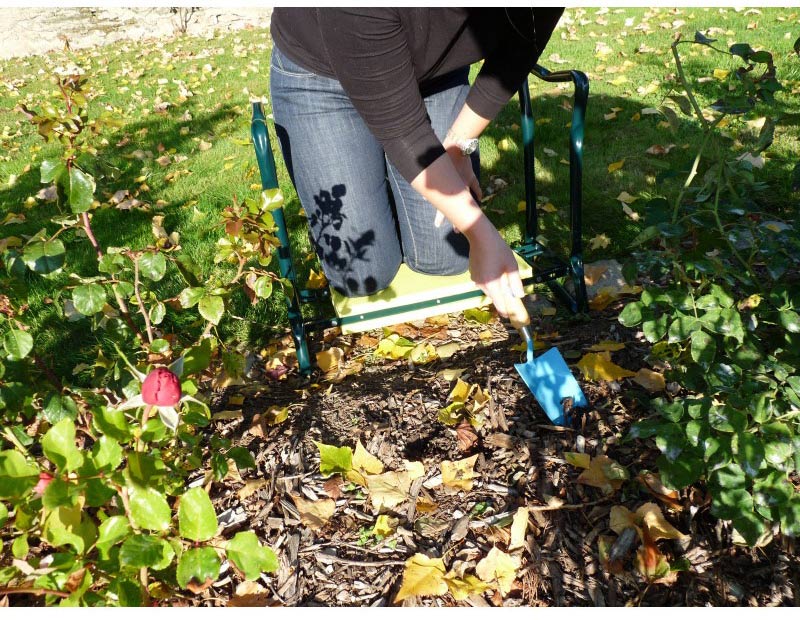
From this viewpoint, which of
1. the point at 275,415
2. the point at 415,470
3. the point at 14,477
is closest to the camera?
the point at 14,477

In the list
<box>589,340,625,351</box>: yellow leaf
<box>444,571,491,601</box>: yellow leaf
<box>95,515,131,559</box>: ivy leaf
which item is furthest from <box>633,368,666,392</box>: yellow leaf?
<box>95,515,131,559</box>: ivy leaf

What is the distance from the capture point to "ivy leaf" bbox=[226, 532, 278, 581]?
100 centimetres

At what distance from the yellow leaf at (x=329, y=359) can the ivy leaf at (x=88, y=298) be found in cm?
128

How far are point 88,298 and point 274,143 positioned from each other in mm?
3382

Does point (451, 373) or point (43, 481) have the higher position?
point (43, 481)

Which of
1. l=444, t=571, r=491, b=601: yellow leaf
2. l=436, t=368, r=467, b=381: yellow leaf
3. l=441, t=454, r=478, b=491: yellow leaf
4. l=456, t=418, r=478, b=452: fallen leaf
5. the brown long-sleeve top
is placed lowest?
l=436, t=368, r=467, b=381: yellow leaf

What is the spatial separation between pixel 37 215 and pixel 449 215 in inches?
123

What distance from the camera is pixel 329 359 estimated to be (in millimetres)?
2506

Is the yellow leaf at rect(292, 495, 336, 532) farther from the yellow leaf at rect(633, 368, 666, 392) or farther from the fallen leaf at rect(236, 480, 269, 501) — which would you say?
the yellow leaf at rect(633, 368, 666, 392)

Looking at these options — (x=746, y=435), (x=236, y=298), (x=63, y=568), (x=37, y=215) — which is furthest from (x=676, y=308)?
(x=37, y=215)

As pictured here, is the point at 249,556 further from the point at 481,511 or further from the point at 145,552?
the point at 481,511

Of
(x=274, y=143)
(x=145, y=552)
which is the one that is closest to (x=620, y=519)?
(x=145, y=552)

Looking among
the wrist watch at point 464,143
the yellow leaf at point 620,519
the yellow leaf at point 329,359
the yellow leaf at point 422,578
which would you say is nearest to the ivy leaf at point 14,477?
the yellow leaf at point 422,578

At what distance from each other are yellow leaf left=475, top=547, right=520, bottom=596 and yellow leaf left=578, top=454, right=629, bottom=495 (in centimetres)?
31
